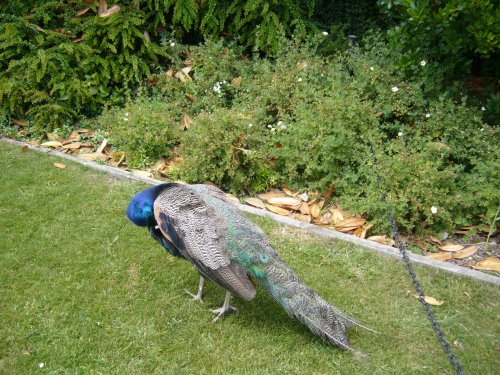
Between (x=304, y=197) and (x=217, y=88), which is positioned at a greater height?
(x=217, y=88)

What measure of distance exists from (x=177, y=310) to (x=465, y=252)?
7.89 ft

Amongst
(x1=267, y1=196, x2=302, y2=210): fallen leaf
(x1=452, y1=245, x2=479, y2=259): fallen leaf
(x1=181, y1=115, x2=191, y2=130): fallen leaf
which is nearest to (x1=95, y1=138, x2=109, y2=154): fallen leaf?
(x1=181, y1=115, x2=191, y2=130): fallen leaf

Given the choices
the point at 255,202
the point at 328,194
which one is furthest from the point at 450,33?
the point at 255,202

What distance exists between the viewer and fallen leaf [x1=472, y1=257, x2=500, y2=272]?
12.3ft

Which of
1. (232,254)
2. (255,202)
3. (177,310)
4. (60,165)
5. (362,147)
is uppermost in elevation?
(362,147)

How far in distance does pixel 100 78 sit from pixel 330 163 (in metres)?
3.26

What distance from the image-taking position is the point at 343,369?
2.91 m

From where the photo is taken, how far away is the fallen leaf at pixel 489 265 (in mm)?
3736

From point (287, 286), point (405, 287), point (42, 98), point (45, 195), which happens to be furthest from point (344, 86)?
point (42, 98)

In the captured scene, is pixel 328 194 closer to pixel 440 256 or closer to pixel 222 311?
pixel 440 256

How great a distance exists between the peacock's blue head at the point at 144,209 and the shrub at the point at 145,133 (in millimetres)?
1878

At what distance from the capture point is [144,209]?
3.14 m

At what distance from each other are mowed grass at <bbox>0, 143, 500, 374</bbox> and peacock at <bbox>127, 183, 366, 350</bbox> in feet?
0.96

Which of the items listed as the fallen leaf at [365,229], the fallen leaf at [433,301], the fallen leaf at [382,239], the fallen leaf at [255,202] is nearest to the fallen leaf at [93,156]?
the fallen leaf at [255,202]
